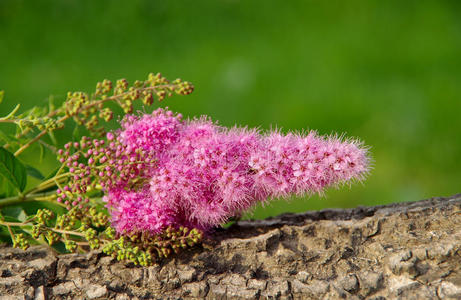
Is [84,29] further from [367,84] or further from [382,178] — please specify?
[382,178]

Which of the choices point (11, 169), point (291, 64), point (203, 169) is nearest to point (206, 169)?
point (203, 169)

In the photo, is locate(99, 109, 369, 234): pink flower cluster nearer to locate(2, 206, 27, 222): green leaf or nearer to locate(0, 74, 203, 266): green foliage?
locate(0, 74, 203, 266): green foliage

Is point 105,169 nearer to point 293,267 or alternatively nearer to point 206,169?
point 206,169

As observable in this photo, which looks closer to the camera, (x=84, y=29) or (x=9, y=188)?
(x=9, y=188)

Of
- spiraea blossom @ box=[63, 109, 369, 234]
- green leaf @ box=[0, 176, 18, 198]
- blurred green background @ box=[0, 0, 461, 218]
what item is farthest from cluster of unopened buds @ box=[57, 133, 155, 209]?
blurred green background @ box=[0, 0, 461, 218]

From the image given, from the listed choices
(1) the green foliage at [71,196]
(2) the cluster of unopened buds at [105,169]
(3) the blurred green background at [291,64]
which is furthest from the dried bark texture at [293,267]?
(3) the blurred green background at [291,64]

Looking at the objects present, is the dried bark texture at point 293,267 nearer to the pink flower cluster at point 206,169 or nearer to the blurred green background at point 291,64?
the pink flower cluster at point 206,169

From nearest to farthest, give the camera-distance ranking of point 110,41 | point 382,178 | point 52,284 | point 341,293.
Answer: point 341,293
point 52,284
point 382,178
point 110,41

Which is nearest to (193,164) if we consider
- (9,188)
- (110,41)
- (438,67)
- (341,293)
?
(341,293)
